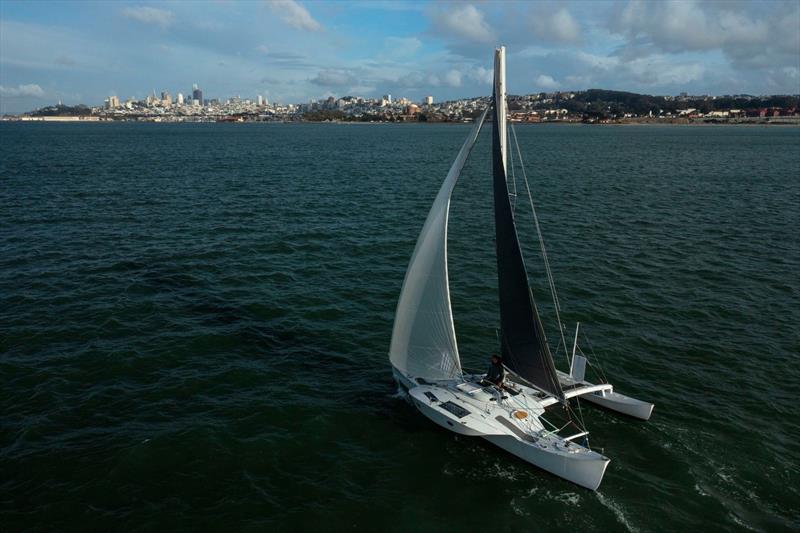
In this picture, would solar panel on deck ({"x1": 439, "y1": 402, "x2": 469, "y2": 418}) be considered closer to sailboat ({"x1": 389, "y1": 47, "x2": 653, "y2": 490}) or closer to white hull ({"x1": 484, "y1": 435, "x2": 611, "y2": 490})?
sailboat ({"x1": 389, "y1": 47, "x2": 653, "y2": 490})

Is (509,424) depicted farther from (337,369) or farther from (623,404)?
(337,369)

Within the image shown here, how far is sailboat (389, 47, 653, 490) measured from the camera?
15.0m

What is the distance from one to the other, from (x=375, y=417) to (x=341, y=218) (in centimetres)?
2814

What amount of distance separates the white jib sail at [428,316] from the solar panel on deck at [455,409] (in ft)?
4.79

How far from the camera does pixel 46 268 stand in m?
30.3

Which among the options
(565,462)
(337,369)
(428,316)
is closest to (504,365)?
(428,316)

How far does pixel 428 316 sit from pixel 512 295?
9.08 ft

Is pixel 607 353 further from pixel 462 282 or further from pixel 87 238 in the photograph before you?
pixel 87 238

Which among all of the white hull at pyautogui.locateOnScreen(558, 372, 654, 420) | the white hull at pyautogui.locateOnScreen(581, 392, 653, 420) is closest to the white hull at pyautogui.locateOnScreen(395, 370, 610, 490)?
the white hull at pyautogui.locateOnScreen(558, 372, 654, 420)

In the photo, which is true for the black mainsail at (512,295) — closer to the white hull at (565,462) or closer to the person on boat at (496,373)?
the person on boat at (496,373)

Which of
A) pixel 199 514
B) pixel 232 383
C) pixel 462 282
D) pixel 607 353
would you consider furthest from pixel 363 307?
pixel 199 514

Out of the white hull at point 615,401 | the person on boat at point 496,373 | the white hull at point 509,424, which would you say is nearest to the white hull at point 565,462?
the white hull at point 509,424

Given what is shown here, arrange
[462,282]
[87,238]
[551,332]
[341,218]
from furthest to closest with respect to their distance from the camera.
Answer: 1. [341,218]
2. [87,238]
3. [462,282]
4. [551,332]

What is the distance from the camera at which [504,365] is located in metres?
17.8
